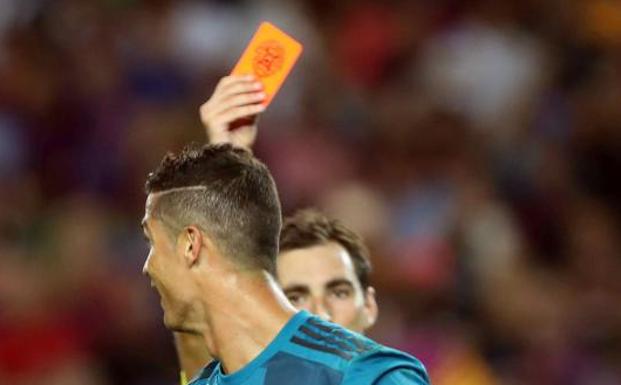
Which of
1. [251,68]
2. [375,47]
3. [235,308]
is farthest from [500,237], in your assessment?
[235,308]

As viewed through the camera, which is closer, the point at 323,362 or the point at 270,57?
the point at 323,362

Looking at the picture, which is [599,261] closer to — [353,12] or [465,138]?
[465,138]

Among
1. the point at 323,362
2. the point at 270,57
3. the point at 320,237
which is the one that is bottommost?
the point at 323,362

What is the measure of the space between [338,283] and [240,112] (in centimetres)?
87

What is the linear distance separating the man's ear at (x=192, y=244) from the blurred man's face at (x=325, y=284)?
1.24 meters

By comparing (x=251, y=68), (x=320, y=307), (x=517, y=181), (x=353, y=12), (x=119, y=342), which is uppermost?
(x=353, y=12)

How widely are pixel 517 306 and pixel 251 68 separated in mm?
3762

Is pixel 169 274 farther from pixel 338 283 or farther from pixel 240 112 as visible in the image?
pixel 338 283

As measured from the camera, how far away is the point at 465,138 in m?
8.43

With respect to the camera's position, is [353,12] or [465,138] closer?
[465,138]

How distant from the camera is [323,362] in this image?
3.44m

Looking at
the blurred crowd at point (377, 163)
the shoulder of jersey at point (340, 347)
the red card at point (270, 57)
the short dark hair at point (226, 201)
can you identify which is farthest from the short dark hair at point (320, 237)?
the blurred crowd at point (377, 163)

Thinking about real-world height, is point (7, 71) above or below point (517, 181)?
below

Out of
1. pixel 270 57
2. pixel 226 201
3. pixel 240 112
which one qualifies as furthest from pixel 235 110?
pixel 226 201
